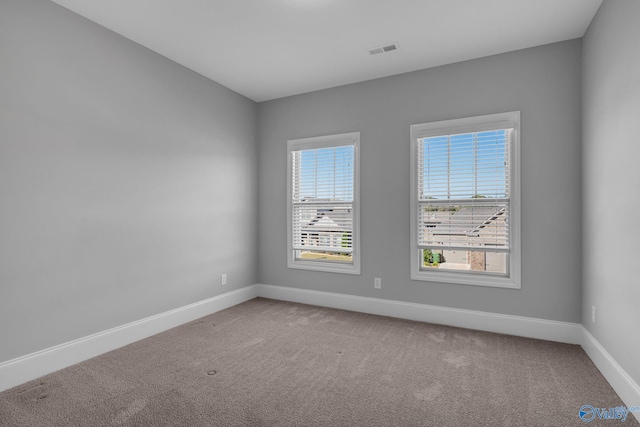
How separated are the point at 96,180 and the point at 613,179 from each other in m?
3.94

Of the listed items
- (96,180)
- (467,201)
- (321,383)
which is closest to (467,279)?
(467,201)

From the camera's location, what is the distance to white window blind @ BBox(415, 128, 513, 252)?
3.22 m

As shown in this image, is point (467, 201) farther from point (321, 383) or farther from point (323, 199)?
point (321, 383)

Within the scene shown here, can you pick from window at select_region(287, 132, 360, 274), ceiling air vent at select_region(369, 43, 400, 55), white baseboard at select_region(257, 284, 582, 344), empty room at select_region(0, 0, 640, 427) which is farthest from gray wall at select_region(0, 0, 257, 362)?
ceiling air vent at select_region(369, 43, 400, 55)

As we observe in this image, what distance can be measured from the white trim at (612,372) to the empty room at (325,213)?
0.02 metres

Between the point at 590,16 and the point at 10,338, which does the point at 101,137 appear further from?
the point at 590,16

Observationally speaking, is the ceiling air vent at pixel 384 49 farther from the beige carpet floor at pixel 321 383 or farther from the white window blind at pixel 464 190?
the beige carpet floor at pixel 321 383

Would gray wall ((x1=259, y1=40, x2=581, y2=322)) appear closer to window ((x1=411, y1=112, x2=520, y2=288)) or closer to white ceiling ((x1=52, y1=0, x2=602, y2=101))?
window ((x1=411, y1=112, x2=520, y2=288))

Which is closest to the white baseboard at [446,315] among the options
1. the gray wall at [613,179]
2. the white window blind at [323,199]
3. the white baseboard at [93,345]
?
the gray wall at [613,179]

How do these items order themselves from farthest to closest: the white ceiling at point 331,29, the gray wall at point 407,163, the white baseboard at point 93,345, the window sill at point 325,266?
1. the window sill at point 325,266
2. the gray wall at point 407,163
3. the white ceiling at point 331,29
4. the white baseboard at point 93,345

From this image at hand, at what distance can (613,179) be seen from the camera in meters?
2.21

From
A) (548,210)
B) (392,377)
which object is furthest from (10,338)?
(548,210)

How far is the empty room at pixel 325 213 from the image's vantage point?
210cm

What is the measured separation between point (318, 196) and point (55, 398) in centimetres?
310
